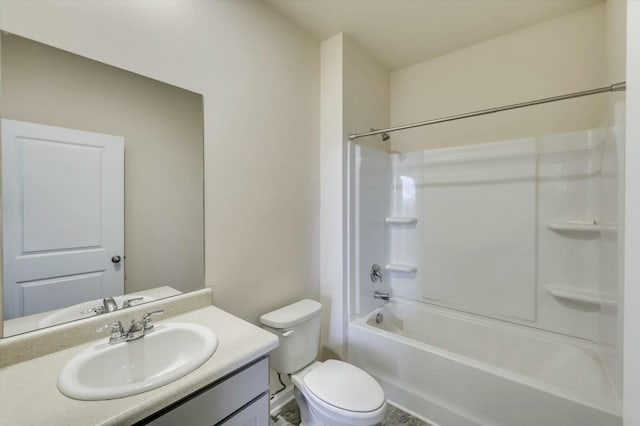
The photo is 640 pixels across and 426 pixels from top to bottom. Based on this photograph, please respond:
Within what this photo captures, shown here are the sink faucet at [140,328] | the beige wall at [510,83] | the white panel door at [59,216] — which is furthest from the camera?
the beige wall at [510,83]

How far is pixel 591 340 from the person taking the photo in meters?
1.71

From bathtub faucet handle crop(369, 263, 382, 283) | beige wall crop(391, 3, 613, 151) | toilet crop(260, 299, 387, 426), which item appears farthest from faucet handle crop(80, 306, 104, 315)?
beige wall crop(391, 3, 613, 151)

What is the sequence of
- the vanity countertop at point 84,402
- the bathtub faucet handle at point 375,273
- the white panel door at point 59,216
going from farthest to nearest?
the bathtub faucet handle at point 375,273, the white panel door at point 59,216, the vanity countertop at point 84,402

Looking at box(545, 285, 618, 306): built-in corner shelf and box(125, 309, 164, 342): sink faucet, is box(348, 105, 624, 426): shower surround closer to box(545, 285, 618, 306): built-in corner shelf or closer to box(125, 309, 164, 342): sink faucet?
box(545, 285, 618, 306): built-in corner shelf

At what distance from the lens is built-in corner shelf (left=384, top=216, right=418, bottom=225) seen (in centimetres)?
235

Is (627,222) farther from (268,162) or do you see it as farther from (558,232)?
(268,162)

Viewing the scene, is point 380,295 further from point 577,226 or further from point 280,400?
point 577,226

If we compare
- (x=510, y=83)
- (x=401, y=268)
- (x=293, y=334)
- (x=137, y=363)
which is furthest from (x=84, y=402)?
(x=510, y=83)

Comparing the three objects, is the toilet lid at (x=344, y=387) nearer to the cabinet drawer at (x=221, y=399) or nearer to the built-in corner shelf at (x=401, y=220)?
the cabinet drawer at (x=221, y=399)

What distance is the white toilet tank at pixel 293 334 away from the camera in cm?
157

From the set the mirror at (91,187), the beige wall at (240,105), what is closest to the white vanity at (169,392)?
the mirror at (91,187)

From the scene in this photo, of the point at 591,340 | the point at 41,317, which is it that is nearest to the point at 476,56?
the point at 591,340

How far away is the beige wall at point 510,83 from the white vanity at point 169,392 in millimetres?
2178

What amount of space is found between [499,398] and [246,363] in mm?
1371
